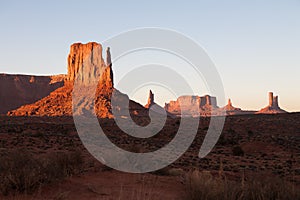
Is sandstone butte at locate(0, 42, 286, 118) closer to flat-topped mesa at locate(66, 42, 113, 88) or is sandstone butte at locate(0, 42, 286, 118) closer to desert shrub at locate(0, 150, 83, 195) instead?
flat-topped mesa at locate(66, 42, 113, 88)

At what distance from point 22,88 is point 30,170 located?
127 m

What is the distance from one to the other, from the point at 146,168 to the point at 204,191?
425cm

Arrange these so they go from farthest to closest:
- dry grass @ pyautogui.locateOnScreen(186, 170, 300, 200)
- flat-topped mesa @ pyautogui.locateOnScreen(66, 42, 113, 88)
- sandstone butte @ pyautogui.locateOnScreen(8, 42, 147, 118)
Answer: flat-topped mesa @ pyautogui.locateOnScreen(66, 42, 113, 88) → sandstone butte @ pyautogui.locateOnScreen(8, 42, 147, 118) → dry grass @ pyautogui.locateOnScreen(186, 170, 300, 200)

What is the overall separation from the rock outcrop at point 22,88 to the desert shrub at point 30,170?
11390 cm

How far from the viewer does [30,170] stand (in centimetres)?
655

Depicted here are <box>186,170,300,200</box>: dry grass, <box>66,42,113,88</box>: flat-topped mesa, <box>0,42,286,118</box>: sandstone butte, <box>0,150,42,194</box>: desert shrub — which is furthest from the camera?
<box>66,42,113,88</box>: flat-topped mesa

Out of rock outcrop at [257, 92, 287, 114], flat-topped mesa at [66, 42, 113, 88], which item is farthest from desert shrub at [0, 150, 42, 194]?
rock outcrop at [257, 92, 287, 114]

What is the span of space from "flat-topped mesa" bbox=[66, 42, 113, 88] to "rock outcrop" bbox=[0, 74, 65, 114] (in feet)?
117

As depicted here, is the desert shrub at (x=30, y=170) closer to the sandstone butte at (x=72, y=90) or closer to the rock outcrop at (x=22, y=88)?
the sandstone butte at (x=72, y=90)

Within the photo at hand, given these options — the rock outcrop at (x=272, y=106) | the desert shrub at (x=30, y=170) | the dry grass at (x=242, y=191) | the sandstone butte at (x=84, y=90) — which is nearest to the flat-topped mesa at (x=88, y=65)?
the sandstone butte at (x=84, y=90)

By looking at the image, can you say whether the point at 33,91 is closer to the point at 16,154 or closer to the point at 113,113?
the point at 113,113

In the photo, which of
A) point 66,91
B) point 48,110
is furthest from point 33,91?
point 48,110

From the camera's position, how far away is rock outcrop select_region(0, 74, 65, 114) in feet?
384

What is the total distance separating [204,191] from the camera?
5.77m
